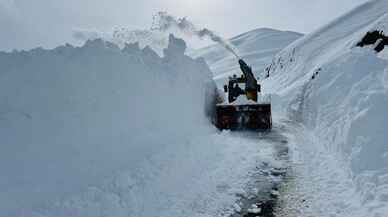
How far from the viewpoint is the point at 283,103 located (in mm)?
28734

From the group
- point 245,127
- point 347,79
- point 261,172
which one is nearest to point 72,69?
point 261,172

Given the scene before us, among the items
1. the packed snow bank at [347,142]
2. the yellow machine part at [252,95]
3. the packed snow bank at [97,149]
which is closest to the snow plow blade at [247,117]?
the packed snow bank at [347,142]

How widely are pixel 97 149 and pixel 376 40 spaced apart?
19.7 meters

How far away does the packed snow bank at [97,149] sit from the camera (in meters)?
6.35

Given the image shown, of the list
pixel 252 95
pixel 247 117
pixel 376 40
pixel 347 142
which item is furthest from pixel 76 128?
pixel 376 40

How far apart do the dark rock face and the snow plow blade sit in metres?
7.24

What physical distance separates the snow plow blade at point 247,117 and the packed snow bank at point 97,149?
5141mm

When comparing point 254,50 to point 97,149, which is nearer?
point 97,149

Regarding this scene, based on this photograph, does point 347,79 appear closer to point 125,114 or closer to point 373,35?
point 373,35

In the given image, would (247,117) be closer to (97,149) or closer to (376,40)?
(97,149)

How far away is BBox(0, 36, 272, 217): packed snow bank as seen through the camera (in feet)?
20.8

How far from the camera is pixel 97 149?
27.2 ft

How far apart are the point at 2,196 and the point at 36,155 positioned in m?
1.22

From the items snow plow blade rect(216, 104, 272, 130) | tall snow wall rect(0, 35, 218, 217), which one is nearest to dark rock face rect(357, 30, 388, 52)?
snow plow blade rect(216, 104, 272, 130)
